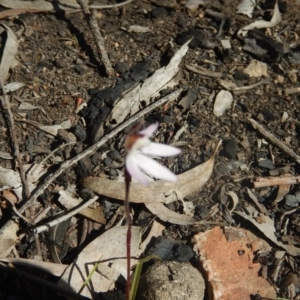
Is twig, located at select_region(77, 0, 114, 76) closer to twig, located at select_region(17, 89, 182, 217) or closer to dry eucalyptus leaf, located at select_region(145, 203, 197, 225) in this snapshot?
twig, located at select_region(17, 89, 182, 217)

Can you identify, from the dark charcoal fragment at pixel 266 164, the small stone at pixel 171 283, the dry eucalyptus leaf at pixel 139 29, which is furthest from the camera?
the dry eucalyptus leaf at pixel 139 29

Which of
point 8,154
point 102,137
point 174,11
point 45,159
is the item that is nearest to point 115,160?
point 102,137

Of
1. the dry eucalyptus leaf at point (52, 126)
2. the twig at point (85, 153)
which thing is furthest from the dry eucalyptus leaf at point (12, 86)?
the twig at point (85, 153)

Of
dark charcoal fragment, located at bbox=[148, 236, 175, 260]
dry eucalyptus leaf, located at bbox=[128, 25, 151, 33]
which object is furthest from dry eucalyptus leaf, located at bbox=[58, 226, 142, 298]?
dry eucalyptus leaf, located at bbox=[128, 25, 151, 33]

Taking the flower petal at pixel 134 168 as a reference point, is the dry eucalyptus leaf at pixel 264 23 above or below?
below

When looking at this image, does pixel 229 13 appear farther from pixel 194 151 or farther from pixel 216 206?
pixel 216 206

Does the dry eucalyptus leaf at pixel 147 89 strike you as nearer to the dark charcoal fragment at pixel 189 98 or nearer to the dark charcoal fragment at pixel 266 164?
the dark charcoal fragment at pixel 189 98

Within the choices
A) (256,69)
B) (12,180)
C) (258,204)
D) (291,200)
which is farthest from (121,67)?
(291,200)
